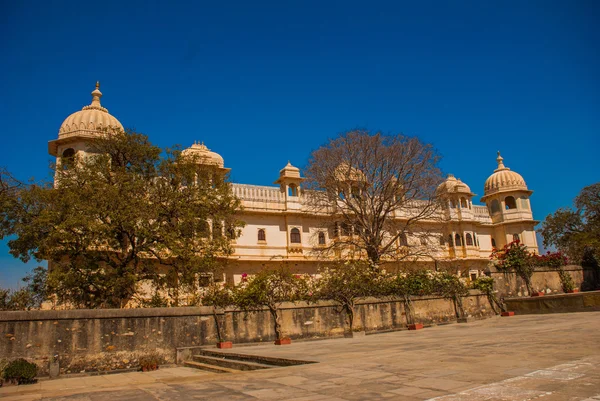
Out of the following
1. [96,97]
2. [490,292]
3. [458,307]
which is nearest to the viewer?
[458,307]

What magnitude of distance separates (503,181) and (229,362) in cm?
3534

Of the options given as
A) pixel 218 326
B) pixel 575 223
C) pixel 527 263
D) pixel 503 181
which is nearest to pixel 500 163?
pixel 503 181

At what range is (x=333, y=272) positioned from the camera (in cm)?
1767

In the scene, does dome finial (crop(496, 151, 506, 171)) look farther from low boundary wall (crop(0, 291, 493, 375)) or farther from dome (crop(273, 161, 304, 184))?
low boundary wall (crop(0, 291, 493, 375))

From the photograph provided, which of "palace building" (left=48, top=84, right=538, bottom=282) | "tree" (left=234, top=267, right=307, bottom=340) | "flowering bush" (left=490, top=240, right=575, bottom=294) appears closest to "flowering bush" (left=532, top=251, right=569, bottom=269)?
"flowering bush" (left=490, top=240, right=575, bottom=294)

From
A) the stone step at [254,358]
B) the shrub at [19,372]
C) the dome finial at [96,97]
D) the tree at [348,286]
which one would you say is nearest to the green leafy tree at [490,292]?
the tree at [348,286]

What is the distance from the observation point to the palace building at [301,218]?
79.7 ft

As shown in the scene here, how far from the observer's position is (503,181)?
39438 millimetres

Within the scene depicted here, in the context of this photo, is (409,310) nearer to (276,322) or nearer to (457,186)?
(276,322)

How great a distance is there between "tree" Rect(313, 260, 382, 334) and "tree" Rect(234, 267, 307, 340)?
0.86m

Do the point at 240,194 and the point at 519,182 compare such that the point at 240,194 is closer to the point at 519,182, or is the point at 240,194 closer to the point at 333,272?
the point at 333,272

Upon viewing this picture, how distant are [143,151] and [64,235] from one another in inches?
185

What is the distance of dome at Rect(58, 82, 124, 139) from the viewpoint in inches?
932

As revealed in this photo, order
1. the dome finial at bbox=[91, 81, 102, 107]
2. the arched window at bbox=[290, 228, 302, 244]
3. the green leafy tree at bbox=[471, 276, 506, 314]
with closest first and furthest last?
the green leafy tree at bbox=[471, 276, 506, 314]
the dome finial at bbox=[91, 81, 102, 107]
the arched window at bbox=[290, 228, 302, 244]
